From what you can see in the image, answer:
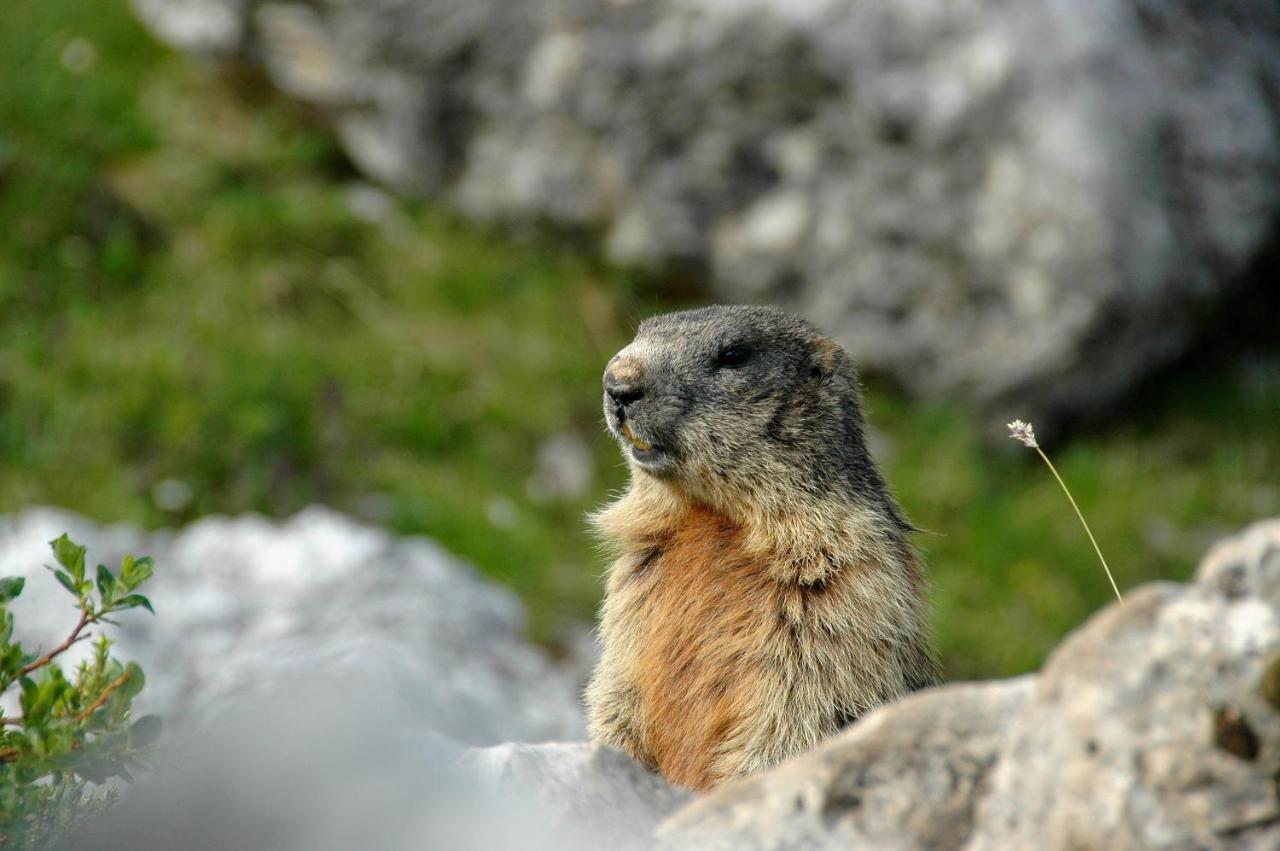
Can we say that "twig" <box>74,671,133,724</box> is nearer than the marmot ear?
Yes

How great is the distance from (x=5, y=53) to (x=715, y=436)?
21.7 ft

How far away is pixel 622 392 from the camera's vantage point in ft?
14.8

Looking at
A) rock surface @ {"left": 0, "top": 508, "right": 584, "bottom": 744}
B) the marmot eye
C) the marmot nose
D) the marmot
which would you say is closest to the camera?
the marmot

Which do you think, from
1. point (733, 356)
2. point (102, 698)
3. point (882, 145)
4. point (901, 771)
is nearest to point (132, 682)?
point (102, 698)

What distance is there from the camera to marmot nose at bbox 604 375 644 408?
449 cm

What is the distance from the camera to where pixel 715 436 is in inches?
179

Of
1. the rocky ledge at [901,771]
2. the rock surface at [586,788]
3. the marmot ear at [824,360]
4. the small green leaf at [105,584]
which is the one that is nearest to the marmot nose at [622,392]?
the marmot ear at [824,360]

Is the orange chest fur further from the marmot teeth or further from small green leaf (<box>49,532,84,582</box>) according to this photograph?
small green leaf (<box>49,532,84,582</box>)

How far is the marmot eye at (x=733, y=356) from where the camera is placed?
15.4 feet

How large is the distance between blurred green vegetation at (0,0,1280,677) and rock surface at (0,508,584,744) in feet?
0.91

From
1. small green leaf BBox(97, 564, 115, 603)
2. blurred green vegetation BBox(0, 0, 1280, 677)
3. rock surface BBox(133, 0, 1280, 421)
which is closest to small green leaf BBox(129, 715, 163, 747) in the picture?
small green leaf BBox(97, 564, 115, 603)

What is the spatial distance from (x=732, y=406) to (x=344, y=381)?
4.15 metres

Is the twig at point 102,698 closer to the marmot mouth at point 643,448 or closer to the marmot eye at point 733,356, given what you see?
the marmot mouth at point 643,448

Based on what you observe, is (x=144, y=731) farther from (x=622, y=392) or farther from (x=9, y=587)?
(x=622, y=392)
